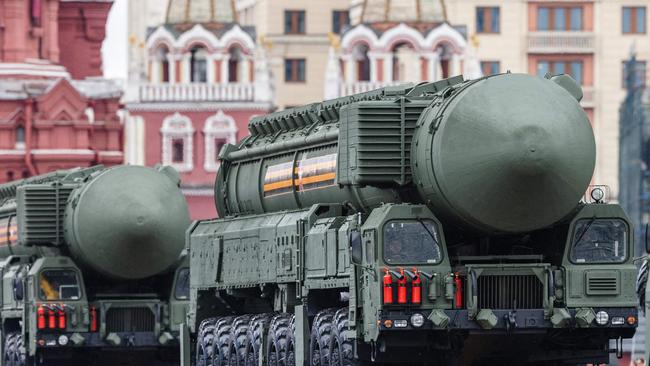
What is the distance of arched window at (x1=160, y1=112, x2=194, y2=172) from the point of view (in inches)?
4562

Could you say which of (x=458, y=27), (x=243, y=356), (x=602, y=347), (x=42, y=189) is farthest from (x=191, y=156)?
(x=602, y=347)

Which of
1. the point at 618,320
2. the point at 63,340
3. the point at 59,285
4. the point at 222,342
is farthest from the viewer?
the point at 59,285

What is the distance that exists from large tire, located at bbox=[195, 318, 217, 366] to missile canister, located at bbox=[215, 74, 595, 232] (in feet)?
27.4

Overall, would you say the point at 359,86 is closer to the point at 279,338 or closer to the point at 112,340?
the point at 112,340

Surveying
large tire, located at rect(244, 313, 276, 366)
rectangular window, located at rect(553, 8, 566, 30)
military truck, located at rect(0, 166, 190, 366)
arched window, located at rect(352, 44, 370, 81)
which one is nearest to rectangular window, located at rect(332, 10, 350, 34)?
rectangular window, located at rect(553, 8, 566, 30)

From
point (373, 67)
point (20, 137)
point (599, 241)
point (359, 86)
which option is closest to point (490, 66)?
point (373, 67)

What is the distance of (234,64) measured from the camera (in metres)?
118

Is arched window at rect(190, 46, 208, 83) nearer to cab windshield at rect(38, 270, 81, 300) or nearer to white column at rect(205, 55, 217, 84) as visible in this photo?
white column at rect(205, 55, 217, 84)

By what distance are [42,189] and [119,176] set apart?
2888mm

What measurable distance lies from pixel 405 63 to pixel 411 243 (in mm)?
90718

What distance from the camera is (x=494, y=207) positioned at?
30.6m

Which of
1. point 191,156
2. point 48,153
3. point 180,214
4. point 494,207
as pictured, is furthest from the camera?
point 191,156

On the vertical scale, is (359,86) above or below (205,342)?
above

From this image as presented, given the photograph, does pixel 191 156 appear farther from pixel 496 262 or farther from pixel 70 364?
pixel 496 262
